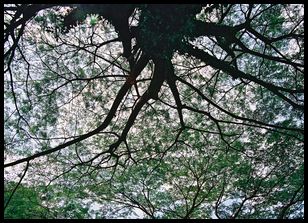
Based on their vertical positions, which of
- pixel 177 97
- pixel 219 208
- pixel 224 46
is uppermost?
pixel 224 46

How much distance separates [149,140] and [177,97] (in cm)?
117

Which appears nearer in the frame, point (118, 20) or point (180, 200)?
point (118, 20)

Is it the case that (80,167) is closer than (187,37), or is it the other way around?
(187,37)

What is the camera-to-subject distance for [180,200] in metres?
5.84

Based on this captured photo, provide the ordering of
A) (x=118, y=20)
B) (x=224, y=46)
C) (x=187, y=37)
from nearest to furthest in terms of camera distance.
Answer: (x=187, y=37), (x=118, y=20), (x=224, y=46)

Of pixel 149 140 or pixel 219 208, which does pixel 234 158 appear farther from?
pixel 149 140

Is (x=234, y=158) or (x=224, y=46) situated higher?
(x=224, y=46)

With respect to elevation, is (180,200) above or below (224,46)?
below

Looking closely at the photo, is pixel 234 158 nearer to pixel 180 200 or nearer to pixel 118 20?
pixel 180 200
